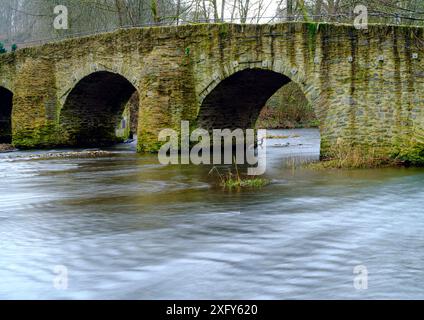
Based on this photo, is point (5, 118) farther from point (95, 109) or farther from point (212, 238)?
point (212, 238)

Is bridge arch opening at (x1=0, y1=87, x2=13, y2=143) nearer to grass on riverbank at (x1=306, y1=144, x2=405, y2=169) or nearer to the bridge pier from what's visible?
the bridge pier

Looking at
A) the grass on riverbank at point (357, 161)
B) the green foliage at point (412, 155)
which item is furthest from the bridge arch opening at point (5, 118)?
the green foliage at point (412, 155)

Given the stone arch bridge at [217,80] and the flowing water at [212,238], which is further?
the stone arch bridge at [217,80]

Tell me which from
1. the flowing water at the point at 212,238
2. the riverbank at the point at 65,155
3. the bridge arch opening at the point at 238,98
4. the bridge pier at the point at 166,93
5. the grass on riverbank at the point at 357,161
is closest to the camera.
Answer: the flowing water at the point at 212,238

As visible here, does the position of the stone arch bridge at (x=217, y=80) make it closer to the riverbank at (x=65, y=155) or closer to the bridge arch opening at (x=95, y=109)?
the bridge arch opening at (x=95, y=109)

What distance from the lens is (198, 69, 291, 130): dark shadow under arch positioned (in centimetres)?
1837

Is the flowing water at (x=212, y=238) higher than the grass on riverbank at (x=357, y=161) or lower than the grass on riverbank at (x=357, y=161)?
lower

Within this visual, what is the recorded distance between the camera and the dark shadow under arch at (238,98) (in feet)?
60.3

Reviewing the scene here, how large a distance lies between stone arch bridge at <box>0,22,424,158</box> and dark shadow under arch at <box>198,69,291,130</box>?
0.16 feet

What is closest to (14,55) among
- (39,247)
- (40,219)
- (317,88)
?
(317,88)

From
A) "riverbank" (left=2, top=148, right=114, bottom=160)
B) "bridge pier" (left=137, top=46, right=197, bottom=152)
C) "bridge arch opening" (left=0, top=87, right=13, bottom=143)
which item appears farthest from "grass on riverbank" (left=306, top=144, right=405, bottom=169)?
"bridge arch opening" (left=0, top=87, right=13, bottom=143)

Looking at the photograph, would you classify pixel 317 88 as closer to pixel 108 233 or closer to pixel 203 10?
pixel 108 233
